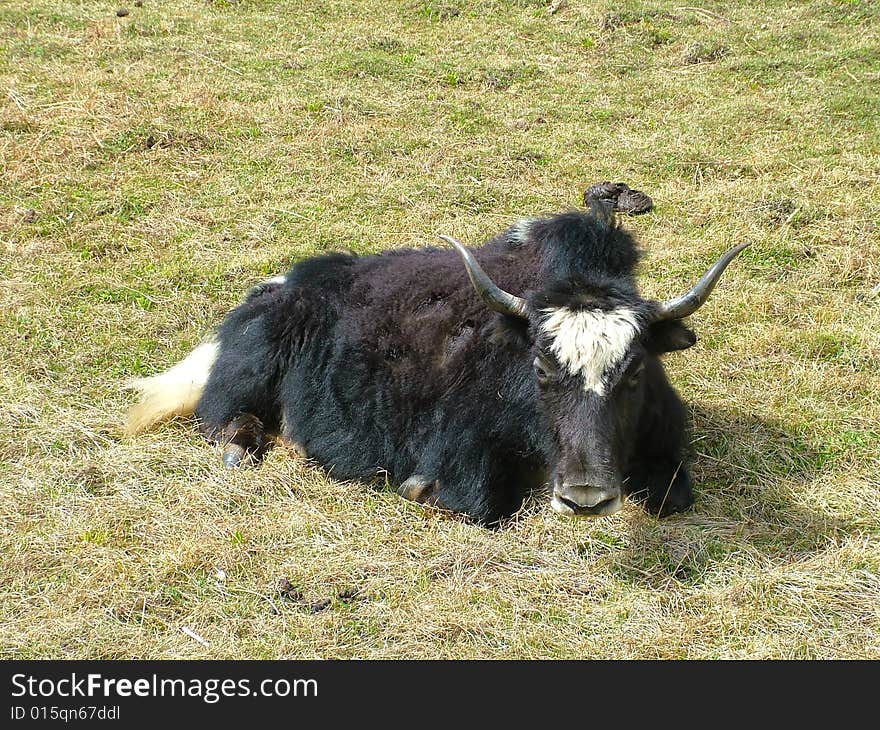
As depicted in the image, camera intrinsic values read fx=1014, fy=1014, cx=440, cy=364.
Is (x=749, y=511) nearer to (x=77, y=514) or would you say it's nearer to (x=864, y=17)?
(x=77, y=514)

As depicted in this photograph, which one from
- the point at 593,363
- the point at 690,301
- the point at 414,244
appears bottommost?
the point at 414,244

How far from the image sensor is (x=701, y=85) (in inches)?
460

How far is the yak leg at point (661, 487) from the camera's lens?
535cm

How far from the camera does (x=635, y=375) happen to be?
4926mm

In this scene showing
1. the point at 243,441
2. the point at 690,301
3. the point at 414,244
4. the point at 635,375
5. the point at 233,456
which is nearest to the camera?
the point at 635,375

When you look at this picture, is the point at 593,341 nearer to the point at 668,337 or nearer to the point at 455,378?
the point at 668,337

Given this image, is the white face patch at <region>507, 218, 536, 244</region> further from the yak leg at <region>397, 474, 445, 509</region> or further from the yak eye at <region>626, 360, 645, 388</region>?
the yak leg at <region>397, 474, 445, 509</region>

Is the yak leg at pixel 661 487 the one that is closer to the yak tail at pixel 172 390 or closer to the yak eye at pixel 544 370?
the yak eye at pixel 544 370

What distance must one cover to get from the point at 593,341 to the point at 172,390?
2.83 metres

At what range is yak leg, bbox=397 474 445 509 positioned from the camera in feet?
18.4

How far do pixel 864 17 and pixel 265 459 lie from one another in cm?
1061

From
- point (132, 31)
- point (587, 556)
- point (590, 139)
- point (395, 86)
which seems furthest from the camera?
point (132, 31)

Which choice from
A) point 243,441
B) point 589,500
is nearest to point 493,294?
point 589,500

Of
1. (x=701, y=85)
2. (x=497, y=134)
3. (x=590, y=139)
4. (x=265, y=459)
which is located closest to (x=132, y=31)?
(x=497, y=134)
